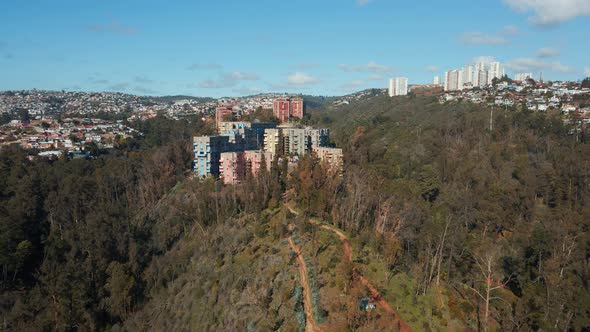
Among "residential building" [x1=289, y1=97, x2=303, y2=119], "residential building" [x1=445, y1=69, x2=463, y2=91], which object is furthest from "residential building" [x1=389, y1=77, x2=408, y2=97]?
"residential building" [x1=289, y1=97, x2=303, y2=119]

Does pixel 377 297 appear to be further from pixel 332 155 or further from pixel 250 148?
pixel 250 148

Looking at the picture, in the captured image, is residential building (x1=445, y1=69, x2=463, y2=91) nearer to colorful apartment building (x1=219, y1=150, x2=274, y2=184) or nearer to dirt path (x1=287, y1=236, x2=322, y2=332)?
colorful apartment building (x1=219, y1=150, x2=274, y2=184)

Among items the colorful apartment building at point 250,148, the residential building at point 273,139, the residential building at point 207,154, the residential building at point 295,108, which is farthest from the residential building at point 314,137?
the residential building at point 295,108

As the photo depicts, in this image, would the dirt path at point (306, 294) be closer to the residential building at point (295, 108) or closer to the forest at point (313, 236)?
the forest at point (313, 236)

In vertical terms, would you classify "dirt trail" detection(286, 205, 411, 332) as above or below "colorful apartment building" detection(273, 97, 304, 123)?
below

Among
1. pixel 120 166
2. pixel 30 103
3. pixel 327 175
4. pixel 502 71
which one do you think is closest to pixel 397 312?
pixel 327 175

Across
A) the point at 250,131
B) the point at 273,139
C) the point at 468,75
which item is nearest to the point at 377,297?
the point at 273,139
